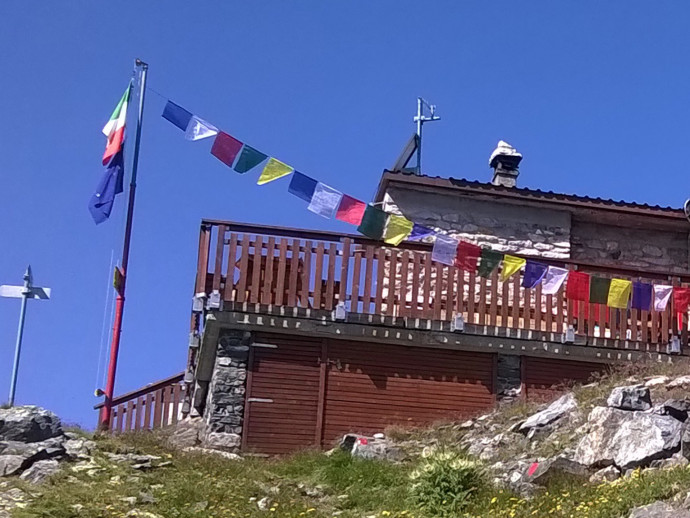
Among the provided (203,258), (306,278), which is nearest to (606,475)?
(306,278)

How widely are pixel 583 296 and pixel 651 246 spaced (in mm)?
5280

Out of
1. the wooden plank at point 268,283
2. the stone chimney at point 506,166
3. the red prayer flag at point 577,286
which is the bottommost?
the wooden plank at point 268,283

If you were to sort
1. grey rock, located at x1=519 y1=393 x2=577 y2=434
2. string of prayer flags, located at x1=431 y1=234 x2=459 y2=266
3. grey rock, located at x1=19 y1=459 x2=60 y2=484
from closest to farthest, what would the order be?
1. grey rock, located at x1=19 y1=459 x2=60 y2=484
2. grey rock, located at x1=519 y1=393 x2=577 y2=434
3. string of prayer flags, located at x1=431 y1=234 x2=459 y2=266

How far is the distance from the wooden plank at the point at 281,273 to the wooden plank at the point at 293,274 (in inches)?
3.7

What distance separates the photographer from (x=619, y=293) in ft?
46.9

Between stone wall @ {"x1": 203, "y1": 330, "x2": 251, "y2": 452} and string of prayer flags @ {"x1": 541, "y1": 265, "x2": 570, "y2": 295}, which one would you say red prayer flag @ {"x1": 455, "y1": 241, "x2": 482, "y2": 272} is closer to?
string of prayer flags @ {"x1": 541, "y1": 265, "x2": 570, "y2": 295}

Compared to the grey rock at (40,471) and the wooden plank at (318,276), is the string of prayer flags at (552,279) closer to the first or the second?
the wooden plank at (318,276)

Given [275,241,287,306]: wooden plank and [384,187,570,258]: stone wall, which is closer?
[275,241,287,306]: wooden plank

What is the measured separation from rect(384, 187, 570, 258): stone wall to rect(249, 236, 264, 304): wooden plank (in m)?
4.96

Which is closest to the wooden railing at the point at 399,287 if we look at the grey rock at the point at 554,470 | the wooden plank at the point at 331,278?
the wooden plank at the point at 331,278

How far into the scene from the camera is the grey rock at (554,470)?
995 centimetres

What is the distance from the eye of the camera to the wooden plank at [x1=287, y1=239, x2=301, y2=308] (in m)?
13.6

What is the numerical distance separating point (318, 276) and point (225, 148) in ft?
6.99

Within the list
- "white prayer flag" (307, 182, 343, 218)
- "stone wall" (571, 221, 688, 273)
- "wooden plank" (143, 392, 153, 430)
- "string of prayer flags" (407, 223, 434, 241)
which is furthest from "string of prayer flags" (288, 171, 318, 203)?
"stone wall" (571, 221, 688, 273)
